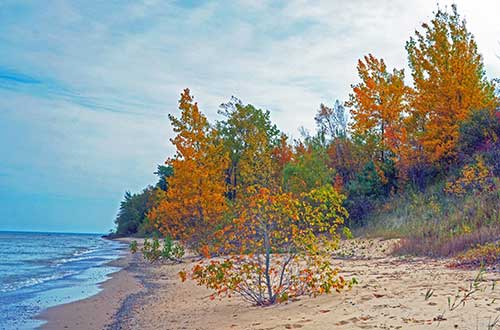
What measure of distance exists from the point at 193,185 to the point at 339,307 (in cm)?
1646

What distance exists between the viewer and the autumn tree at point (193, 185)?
22.9 meters

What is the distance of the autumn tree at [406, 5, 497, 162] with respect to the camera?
23250 millimetres

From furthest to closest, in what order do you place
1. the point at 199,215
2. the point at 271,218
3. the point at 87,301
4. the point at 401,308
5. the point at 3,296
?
1. the point at 199,215
2. the point at 3,296
3. the point at 87,301
4. the point at 271,218
5. the point at 401,308

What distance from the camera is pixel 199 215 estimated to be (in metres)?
23.2

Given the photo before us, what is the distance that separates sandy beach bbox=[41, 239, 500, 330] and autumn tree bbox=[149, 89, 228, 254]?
27.0 feet

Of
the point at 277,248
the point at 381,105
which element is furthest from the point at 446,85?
the point at 277,248

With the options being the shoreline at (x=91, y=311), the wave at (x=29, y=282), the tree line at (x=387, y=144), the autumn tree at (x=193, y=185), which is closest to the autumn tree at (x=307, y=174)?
the tree line at (x=387, y=144)

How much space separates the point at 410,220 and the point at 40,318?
550 inches

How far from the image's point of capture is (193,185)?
2284cm

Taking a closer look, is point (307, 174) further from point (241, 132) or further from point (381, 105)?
point (241, 132)

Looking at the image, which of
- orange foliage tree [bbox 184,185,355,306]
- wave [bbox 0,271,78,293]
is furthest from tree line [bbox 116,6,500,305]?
orange foliage tree [bbox 184,185,355,306]

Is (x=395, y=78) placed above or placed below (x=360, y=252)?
above

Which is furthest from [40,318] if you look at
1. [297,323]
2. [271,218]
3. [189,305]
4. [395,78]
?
[395,78]

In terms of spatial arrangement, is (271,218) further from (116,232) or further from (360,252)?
(116,232)
